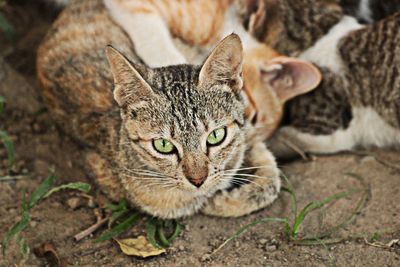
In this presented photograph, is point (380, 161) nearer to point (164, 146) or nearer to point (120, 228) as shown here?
point (164, 146)

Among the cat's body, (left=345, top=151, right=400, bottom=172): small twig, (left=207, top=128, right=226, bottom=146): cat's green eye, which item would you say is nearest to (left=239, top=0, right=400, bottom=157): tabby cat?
(left=345, top=151, right=400, bottom=172): small twig

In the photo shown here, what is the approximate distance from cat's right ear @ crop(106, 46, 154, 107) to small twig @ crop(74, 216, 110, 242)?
0.80 m

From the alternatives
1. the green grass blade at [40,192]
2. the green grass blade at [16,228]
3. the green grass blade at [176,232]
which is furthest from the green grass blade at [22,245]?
the green grass blade at [176,232]

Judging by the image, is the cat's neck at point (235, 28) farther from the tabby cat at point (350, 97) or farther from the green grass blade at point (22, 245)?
the green grass blade at point (22, 245)

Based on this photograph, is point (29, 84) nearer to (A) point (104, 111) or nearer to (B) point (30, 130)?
(B) point (30, 130)

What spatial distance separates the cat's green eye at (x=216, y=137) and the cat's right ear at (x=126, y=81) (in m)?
0.36

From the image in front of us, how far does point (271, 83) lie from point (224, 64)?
1293 millimetres

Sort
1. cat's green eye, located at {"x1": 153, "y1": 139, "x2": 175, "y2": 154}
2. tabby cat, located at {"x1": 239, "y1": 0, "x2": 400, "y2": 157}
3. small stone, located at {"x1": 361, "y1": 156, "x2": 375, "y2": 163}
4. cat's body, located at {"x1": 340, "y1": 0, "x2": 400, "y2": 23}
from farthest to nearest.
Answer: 1. cat's body, located at {"x1": 340, "y1": 0, "x2": 400, "y2": 23}
2. tabby cat, located at {"x1": 239, "y1": 0, "x2": 400, "y2": 157}
3. small stone, located at {"x1": 361, "y1": 156, "x2": 375, "y2": 163}
4. cat's green eye, located at {"x1": 153, "y1": 139, "x2": 175, "y2": 154}

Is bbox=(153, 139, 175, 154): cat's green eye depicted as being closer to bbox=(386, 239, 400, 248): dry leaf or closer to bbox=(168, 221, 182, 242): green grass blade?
bbox=(168, 221, 182, 242): green grass blade

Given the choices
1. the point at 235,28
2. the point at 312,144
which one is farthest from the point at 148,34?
the point at 312,144

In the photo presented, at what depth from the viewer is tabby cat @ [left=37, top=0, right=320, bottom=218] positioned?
297cm

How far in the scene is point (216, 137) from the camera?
120 inches

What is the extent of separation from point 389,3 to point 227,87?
2209 mm

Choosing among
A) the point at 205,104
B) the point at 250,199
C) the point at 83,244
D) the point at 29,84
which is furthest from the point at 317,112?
the point at 29,84
